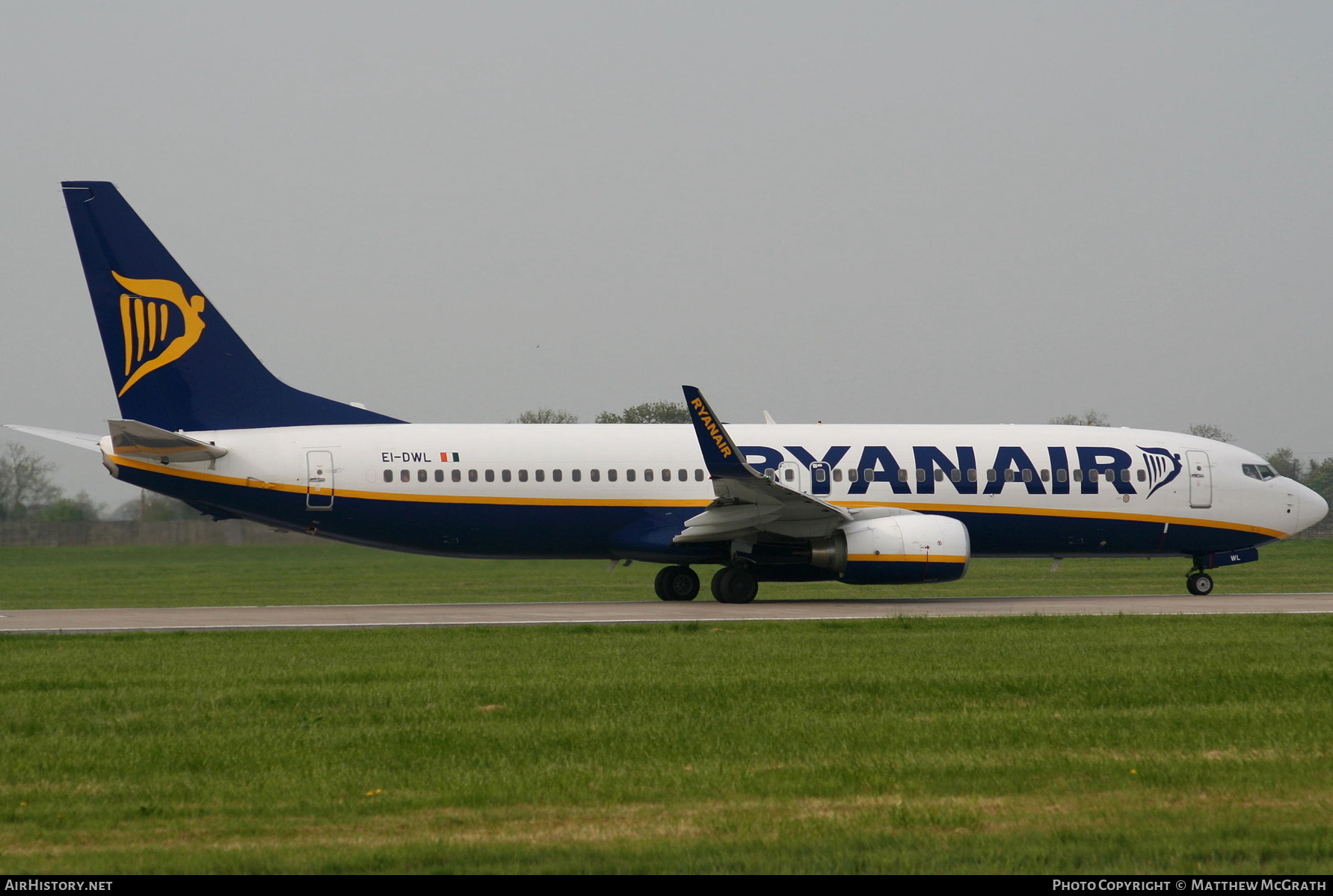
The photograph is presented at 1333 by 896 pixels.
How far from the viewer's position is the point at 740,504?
25.1 metres

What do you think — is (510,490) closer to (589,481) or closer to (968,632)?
(589,481)

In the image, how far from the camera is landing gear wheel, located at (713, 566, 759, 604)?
26.0 metres

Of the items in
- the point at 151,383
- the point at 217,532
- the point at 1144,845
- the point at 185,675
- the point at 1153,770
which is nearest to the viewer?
the point at 1144,845

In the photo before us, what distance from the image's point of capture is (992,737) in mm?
10133

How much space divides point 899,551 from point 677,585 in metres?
4.86

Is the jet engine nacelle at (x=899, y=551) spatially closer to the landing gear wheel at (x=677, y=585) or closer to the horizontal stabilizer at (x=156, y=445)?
the landing gear wheel at (x=677, y=585)

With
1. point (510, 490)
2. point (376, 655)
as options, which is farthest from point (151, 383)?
point (376, 655)

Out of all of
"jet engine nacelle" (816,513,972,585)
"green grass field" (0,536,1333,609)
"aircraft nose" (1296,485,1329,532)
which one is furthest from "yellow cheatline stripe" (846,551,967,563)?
"aircraft nose" (1296,485,1329,532)

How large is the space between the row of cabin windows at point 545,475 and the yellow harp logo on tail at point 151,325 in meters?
4.54

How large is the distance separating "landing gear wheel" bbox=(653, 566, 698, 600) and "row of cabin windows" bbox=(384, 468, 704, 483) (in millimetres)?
1947

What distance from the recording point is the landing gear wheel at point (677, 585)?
2723cm

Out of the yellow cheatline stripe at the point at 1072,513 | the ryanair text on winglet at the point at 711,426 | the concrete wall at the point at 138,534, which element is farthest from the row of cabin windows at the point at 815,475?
the concrete wall at the point at 138,534

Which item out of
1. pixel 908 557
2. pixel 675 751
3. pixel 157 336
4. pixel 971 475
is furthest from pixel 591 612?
pixel 675 751
